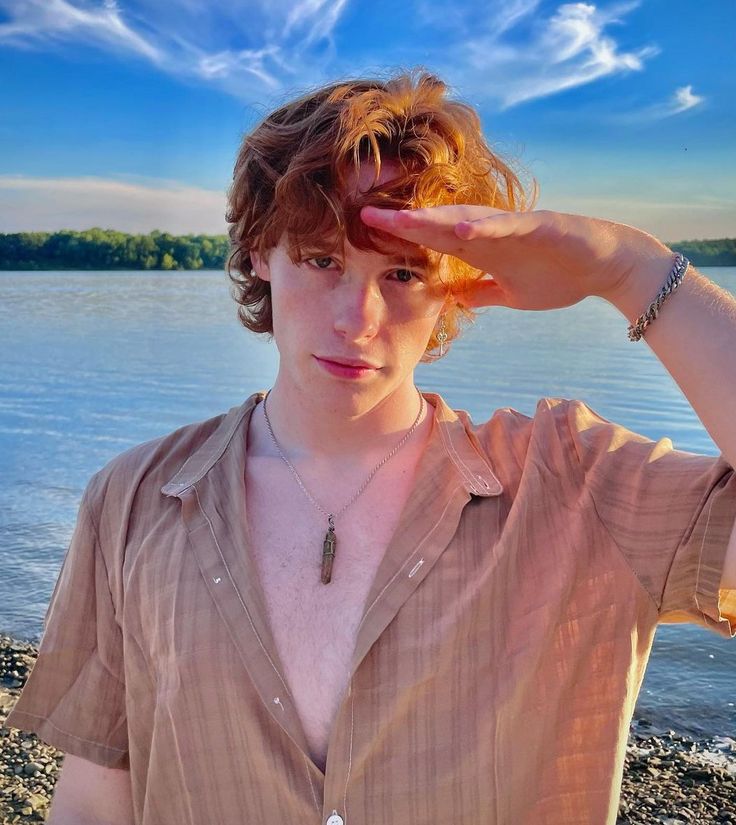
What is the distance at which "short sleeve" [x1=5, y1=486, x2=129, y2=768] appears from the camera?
197 centimetres

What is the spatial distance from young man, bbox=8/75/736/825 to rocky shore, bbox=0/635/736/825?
→ 7.45 feet

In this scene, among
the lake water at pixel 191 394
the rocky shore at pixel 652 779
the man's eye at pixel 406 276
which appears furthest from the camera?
the lake water at pixel 191 394

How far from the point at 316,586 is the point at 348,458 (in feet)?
1.12

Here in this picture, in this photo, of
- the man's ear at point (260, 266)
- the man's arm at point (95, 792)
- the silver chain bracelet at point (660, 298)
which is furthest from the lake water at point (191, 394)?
the man's arm at point (95, 792)

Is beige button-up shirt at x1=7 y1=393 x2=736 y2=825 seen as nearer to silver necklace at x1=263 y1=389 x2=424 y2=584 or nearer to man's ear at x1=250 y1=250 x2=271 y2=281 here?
silver necklace at x1=263 y1=389 x2=424 y2=584

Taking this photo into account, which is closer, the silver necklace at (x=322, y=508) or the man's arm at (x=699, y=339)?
the man's arm at (x=699, y=339)

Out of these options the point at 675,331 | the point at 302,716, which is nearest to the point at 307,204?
the point at 675,331

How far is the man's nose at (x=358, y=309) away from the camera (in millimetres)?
1849

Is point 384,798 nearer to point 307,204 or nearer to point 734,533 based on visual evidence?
point 734,533

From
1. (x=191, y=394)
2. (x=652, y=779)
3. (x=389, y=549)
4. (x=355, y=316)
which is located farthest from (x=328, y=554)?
(x=191, y=394)

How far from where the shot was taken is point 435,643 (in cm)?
173

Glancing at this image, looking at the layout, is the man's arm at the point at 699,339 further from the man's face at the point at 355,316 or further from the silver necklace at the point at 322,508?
the silver necklace at the point at 322,508

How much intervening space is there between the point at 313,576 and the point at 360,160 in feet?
2.86

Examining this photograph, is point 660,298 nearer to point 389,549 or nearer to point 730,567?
point 730,567
